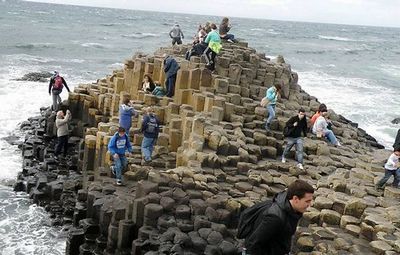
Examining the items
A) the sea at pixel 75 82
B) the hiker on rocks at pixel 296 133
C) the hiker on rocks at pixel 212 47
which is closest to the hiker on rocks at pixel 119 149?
the sea at pixel 75 82

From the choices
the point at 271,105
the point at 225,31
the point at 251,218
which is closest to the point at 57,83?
the point at 225,31

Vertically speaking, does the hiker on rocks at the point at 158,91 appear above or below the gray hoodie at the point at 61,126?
above

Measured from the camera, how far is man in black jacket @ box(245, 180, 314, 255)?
17.9ft

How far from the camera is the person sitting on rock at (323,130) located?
49.9 ft

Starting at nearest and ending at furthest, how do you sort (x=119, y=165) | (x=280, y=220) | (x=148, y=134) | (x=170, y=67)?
(x=280, y=220)
(x=119, y=165)
(x=148, y=134)
(x=170, y=67)

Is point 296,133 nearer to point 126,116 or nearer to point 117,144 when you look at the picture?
point 117,144

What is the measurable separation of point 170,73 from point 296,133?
196 inches

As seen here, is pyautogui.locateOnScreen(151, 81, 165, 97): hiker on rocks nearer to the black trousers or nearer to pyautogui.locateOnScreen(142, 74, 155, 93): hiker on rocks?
pyautogui.locateOnScreen(142, 74, 155, 93): hiker on rocks

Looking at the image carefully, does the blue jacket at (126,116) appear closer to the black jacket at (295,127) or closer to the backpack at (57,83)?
the black jacket at (295,127)

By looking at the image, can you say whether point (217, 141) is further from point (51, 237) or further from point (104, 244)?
point (51, 237)

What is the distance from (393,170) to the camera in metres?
11.8

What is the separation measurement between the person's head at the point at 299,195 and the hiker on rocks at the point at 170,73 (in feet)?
36.4

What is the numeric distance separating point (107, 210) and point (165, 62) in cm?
637

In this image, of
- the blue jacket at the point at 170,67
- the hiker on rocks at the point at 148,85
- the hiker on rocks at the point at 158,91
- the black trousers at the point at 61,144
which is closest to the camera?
the blue jacket at the point at 170,67
